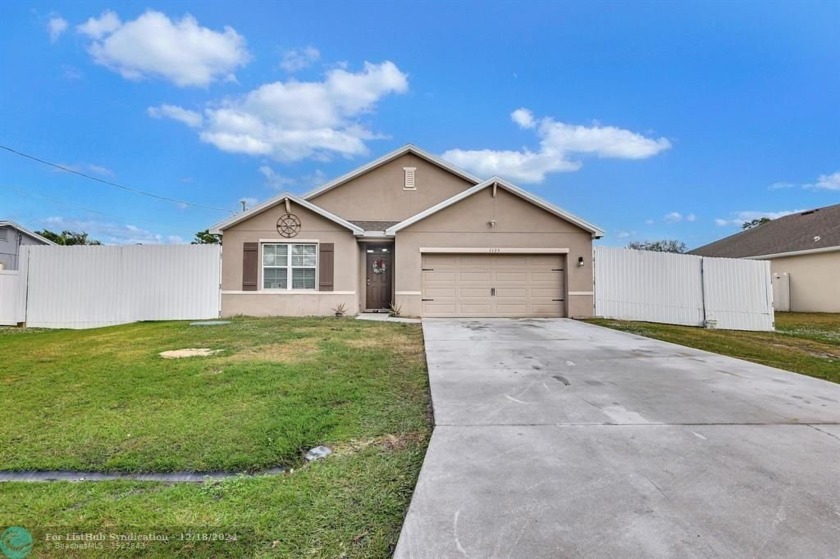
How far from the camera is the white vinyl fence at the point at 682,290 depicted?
13.0 metres

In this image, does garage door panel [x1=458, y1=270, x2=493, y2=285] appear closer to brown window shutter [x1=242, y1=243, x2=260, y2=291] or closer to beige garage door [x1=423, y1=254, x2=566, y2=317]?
beige garage door [x1=423, y1=254, x2=566, y2=317]

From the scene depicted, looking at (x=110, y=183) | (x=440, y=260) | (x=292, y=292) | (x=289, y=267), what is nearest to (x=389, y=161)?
(x=440, y=260)

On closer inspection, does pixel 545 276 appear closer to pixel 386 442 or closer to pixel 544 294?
pixel 544 294

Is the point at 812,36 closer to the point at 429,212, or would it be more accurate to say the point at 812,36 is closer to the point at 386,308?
the point at 429,212

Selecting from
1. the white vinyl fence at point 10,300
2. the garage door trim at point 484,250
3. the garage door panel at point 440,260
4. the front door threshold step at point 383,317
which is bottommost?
the front door threshold step at point 383,317

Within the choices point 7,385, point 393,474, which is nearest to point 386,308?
point 7,385

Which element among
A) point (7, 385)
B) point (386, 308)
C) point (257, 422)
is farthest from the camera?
point (386, 308)

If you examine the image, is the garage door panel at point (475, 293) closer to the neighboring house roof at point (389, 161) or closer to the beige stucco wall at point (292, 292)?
the beige stucco wall at point (292, 292)

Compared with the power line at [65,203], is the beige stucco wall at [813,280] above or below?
below

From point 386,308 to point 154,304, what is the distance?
24.3ft

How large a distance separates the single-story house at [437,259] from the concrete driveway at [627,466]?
7.34m

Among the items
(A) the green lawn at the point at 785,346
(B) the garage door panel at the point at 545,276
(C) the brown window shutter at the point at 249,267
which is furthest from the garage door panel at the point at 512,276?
(C) the brown window shutter at the point at 249,267

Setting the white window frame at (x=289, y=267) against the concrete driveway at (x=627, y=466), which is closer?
the concrete driveway at (x=627, y=466)

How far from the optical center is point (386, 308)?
13.9 meters
